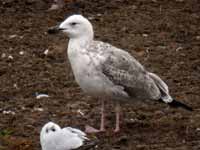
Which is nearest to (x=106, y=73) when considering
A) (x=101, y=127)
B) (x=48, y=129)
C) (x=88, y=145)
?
(x=101, y=127)

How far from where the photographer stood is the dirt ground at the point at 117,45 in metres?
8.73

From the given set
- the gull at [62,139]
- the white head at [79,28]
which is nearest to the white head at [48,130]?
the gull at [62,139]

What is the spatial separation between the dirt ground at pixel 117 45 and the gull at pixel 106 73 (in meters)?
0.30

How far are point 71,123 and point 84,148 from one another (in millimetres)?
1388

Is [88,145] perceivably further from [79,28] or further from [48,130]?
[79,28]

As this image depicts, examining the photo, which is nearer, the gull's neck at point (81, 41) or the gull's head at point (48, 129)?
the gull's head at point (48, 129)

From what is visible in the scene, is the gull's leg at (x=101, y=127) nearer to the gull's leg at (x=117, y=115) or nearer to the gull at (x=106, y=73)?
the gull at (x=106, y=73)

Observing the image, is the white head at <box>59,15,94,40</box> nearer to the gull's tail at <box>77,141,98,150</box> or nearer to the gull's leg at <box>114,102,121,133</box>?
the gull's leg at <box>114,102,121,133</box>

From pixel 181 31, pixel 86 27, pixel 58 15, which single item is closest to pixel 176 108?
pixel 86 27

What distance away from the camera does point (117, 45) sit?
1189 centimetres

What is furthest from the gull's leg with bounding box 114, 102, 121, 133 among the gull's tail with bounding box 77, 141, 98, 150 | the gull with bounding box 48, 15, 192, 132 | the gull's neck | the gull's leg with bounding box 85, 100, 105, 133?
the gull's tail with bounding box 77, 141, 98, 150

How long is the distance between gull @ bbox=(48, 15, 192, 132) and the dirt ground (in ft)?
0.98

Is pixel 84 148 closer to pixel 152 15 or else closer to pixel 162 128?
pixel 162 128

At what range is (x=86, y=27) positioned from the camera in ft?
29.6
